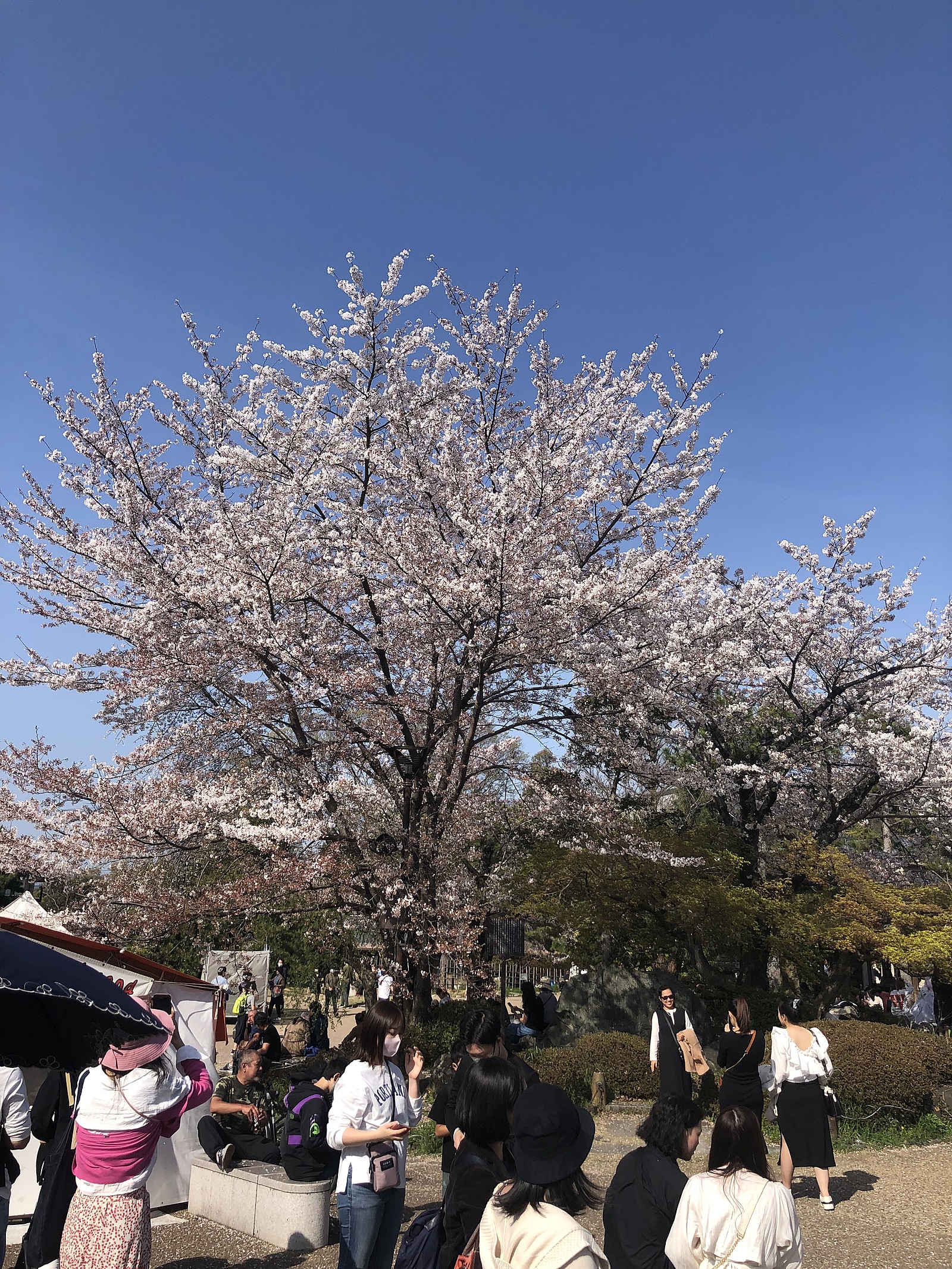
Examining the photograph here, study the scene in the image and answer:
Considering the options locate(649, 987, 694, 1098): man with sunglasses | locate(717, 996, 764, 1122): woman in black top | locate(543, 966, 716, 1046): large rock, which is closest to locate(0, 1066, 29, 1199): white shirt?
locate(717, 996, 764, 1122): woman in black top

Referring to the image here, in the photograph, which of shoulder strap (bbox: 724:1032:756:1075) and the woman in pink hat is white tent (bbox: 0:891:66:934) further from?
shoulder strap (bbox: 724:1032:756:1075)

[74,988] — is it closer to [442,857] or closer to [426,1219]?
[426,1219]

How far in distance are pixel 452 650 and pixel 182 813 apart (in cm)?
372

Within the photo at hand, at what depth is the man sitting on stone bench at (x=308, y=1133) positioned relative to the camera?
5293 millimetres

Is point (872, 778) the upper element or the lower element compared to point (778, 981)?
upper

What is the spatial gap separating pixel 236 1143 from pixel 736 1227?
4673mm

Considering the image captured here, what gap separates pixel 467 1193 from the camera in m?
2.61

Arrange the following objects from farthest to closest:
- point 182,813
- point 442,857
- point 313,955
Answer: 1. point 313,955
2. point 442,857
3. point 182,813

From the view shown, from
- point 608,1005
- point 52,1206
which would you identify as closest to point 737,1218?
point 52,1206

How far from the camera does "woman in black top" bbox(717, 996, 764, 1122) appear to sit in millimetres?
6395

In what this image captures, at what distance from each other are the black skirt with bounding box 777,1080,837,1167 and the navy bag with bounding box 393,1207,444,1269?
4177mm

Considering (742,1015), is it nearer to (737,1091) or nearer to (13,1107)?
(737,1091)

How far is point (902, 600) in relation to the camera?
13898mm

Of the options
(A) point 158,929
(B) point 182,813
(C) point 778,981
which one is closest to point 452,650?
(B) point 182,813
